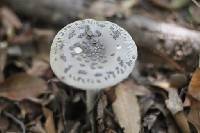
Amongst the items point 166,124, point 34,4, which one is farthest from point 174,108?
point 34,4

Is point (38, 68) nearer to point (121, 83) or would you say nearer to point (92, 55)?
point (121, 83)

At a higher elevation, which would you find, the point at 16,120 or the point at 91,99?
the point at 91,99

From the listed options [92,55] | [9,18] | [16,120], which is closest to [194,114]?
[92,55]

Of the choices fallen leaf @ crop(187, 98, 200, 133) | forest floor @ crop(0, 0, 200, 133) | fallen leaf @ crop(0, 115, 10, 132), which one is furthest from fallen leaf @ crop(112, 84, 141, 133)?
fallen leaf @ crop(0, 115, 10, 132)

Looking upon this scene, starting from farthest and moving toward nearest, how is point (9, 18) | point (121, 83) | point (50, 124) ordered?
point (9, 18) → point (121, 83) → point (50, 124)

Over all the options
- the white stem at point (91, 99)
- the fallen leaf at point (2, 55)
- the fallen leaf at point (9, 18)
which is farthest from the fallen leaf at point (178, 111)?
the fallen leaf at point (9, 18)

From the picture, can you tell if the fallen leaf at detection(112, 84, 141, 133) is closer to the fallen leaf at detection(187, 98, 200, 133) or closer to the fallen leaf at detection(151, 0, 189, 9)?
the fallen leaf at detection(187, 98, 200, 133)

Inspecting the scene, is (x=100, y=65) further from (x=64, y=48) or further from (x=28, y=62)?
(x=28, y=62)
